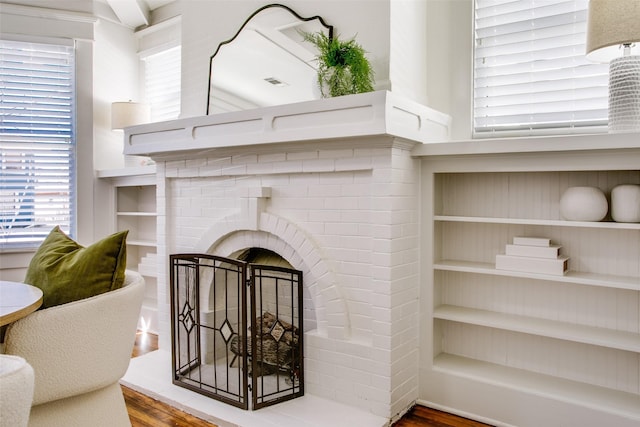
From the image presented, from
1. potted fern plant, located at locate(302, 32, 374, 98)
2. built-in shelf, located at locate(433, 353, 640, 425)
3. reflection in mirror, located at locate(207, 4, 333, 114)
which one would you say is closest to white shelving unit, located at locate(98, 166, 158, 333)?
reflection in mirror, located at locate(207, 4, 333, 114)

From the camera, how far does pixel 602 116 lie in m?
2.42

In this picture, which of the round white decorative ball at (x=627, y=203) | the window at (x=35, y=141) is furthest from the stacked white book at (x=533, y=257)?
the window at (x=35, y=141)

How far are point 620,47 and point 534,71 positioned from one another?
452 mm

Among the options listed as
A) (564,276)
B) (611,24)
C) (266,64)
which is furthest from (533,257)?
(266,64)

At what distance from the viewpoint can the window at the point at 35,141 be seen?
13.0 feet

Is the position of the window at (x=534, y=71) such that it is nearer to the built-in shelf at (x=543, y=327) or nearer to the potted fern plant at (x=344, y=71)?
the potted fern plant at (x=344, y=71)

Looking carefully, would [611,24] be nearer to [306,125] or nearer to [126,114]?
[306,125]

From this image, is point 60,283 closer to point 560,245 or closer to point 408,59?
point 408,59

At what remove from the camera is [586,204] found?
2207mm

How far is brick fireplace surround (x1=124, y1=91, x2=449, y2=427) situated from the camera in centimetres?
233

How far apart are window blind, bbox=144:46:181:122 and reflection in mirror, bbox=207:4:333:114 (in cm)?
124

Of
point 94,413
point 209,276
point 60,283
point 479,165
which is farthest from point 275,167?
point 94,413

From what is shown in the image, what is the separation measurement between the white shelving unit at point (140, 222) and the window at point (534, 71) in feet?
8.71

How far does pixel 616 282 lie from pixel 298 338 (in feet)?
5.08
